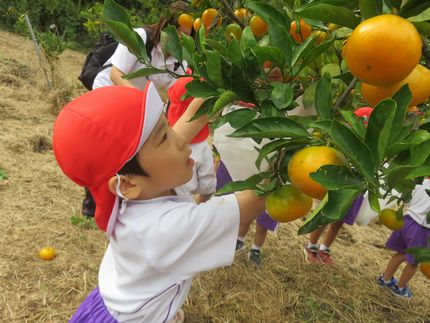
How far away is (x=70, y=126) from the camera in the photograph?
105cm

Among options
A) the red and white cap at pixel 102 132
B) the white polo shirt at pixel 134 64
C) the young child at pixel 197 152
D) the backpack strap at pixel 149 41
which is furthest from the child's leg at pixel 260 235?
the red and white cap at pixel 102 132

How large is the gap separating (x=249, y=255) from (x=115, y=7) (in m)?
A: 1.90

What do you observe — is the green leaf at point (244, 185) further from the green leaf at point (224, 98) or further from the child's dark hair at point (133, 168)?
the child's dark hair at point (133, 168)

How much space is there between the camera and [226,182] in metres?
2.25

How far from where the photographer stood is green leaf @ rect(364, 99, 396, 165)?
57cm

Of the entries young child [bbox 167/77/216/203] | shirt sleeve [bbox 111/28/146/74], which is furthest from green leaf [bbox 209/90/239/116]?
shirt sleeve [bbox 111/28/146/74]

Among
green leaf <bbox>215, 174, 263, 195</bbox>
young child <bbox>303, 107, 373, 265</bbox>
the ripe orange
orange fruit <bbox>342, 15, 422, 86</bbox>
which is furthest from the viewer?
young child <bbox>303, 107, 373, 265</bbox>

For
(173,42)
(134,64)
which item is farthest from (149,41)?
(173,42)

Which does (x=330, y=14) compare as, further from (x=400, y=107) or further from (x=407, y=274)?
(x=407, y=274)

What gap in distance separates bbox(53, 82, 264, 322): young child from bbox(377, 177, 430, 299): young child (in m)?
1.40

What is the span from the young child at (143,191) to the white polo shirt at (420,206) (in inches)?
56.9

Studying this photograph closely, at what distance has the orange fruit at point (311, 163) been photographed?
26.4 inches

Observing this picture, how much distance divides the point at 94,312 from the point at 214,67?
3.41 feet

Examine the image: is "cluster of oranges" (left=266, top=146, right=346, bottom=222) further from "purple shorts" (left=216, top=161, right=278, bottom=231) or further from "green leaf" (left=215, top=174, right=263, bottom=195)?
"purple shorts" (left=216, top=161, right=278, bottom=231)
